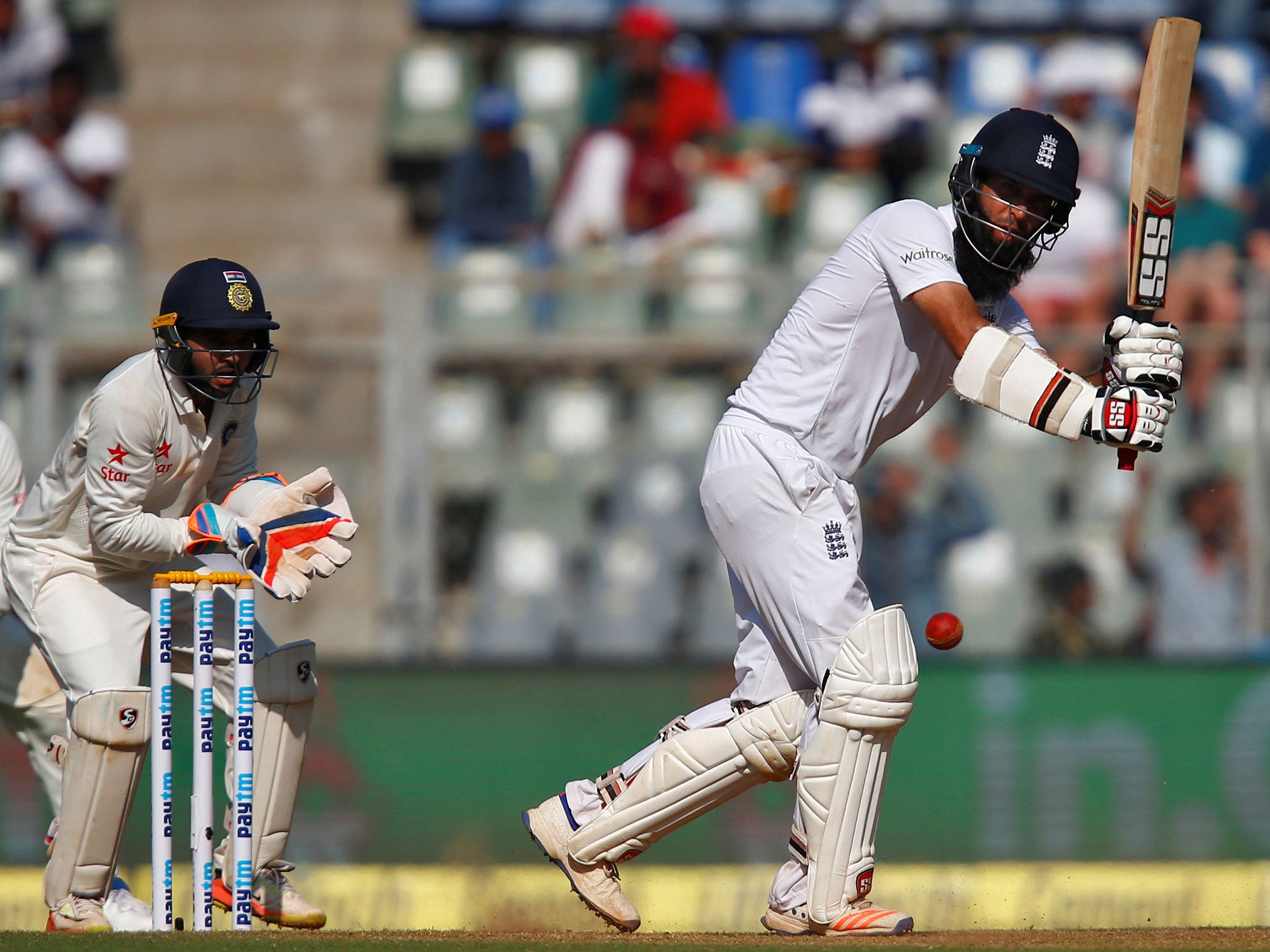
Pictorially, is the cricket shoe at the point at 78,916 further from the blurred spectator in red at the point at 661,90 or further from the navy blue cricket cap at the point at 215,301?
the blurred spectator in red at the point at 661,90

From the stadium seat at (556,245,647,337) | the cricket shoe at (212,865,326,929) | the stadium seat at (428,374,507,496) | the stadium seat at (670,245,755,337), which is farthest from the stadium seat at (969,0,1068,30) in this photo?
the cricket shoe at (212,865,326,929)

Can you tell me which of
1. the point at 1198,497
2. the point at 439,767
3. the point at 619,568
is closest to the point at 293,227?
the point at 619,568

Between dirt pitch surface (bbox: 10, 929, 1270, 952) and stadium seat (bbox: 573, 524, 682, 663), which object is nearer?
dirt pitch surface (bbox: 10, 929, 1270, 952)

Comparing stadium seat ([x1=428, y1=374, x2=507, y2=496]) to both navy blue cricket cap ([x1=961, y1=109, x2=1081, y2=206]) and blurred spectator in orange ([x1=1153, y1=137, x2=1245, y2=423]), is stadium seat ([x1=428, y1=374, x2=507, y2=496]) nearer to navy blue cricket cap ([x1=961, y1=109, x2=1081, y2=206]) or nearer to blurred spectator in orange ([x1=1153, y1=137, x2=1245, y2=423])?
blurred spectator in orange ([x1=1153, y1=137, x2=1245, y2=423])

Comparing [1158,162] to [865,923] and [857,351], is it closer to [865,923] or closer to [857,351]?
[857,351]

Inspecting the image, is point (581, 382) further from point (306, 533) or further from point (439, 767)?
point (306, 533)

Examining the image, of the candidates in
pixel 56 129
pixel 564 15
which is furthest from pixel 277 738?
pixel 564 15
